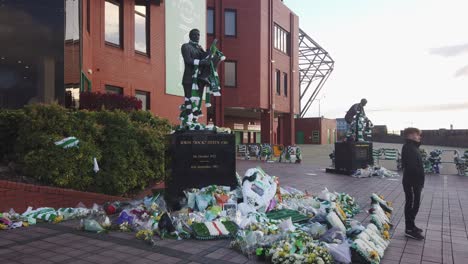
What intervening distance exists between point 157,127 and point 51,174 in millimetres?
3257

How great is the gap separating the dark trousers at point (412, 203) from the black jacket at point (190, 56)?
184 inches

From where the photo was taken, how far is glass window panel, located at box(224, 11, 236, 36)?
89.1ft

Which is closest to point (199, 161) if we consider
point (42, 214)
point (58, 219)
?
point (58, 219)

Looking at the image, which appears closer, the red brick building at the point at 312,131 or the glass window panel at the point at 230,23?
the glass window panel at the point at 230,23

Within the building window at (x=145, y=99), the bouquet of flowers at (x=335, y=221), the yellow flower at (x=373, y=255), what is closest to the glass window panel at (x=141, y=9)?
the building window at (x=145, y=99)

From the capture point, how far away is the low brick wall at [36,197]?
20.5 ft

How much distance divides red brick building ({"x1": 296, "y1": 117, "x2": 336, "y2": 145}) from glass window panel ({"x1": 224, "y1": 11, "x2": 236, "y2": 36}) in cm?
2615

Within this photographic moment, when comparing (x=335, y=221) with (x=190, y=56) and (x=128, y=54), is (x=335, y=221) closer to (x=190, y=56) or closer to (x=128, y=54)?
(x=190, y=56)

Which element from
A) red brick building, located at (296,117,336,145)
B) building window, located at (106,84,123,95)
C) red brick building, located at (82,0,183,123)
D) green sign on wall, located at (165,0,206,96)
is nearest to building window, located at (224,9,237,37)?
green sign on wall, located at (165,0,206,96)

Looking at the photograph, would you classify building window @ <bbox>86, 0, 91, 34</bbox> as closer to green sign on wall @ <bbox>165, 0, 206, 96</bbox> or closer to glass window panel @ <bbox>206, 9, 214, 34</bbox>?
green sign on wall @ <bbox>165, 0, 206, 96</bbox>

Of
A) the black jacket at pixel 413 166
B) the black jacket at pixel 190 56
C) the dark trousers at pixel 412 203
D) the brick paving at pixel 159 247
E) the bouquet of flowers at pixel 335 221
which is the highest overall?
the black jacket at pixel 190 56

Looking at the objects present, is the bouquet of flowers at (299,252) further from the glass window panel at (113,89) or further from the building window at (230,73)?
the building window at (230,73)

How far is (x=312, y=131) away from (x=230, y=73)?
25969mm

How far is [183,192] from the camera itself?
6.98 metres
